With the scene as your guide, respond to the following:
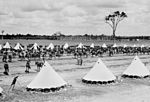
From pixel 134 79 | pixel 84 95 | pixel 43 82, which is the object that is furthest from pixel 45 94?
pixel 134 79

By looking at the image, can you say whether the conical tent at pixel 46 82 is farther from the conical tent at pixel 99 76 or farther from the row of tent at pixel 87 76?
the conical tent at pixel 99 76

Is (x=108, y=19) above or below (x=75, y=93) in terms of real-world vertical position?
above

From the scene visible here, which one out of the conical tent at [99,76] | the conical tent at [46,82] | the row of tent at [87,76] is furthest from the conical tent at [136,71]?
the conical tent at [46,82]

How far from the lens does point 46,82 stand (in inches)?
763

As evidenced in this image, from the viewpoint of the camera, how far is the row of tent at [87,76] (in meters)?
19.3

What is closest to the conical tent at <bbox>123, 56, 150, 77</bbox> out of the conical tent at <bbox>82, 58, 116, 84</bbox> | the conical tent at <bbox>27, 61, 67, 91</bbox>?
the conical tent at <bbox>82, 58, 116, 84</bbox>

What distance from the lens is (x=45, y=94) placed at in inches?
725

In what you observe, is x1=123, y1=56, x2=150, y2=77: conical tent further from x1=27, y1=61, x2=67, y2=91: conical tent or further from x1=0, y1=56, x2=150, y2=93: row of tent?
x1=27, y1=61, x2=67, y2=91: conical tent

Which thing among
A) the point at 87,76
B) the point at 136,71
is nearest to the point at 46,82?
the point at 87,76

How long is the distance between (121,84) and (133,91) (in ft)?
9.02

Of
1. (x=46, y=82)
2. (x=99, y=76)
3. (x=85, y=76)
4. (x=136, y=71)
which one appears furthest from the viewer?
(x=136, y=71)

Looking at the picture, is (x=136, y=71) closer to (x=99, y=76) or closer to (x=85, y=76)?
(x=99, y=76)

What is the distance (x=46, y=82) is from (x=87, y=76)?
4.63 m

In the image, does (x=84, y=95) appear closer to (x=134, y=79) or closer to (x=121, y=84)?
(x=121, y=84)
